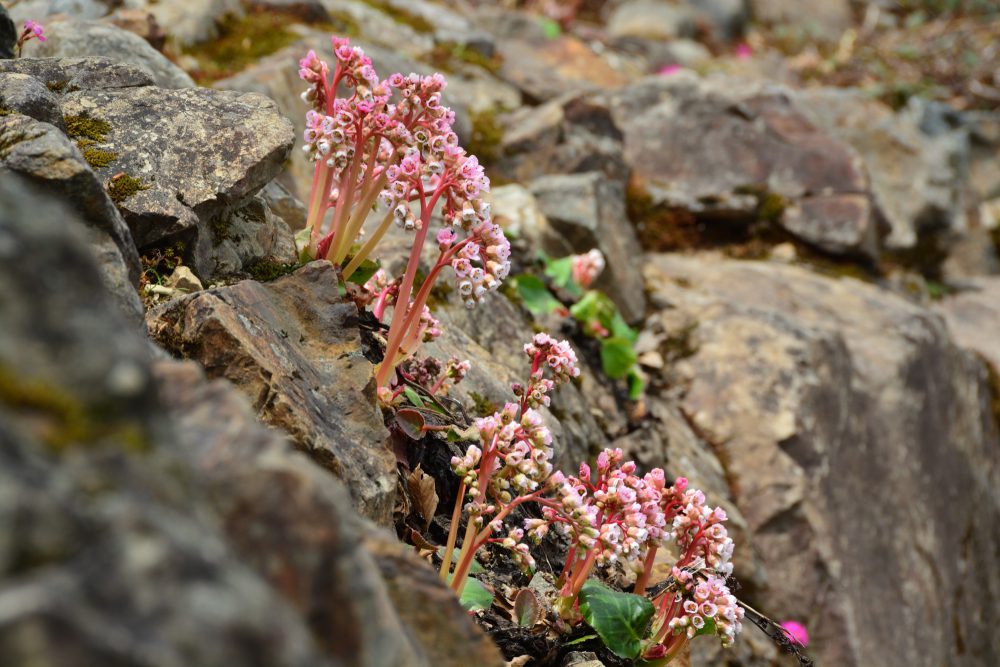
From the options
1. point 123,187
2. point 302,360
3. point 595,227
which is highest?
point 123,187

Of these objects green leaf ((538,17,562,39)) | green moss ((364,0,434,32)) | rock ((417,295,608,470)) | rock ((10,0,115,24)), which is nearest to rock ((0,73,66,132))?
rock ((417,295,608,470))

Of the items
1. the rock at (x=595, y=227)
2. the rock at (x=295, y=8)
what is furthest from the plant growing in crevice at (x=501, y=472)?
the rock at (x=295, y=8)

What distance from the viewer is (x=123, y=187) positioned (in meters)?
3.25

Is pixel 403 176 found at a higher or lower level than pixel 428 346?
higher

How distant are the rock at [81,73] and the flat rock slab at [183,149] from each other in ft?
0.20

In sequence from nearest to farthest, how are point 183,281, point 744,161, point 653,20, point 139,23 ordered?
point 183,281 < point 139,23 < point 744,161 < point 653,20

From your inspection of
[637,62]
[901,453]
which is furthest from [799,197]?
[637,62]

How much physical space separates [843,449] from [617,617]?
3942mm

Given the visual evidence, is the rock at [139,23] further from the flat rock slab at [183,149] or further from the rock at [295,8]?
the flat rock slab at [183,149]

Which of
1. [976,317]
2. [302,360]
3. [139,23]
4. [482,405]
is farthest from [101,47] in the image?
[976,317]

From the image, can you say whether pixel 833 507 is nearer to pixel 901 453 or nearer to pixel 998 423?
pixel 901 453

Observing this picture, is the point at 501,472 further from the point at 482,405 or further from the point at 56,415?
the point at 56,415

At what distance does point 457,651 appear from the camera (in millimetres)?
1886

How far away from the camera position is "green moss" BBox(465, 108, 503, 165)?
24.2ft
